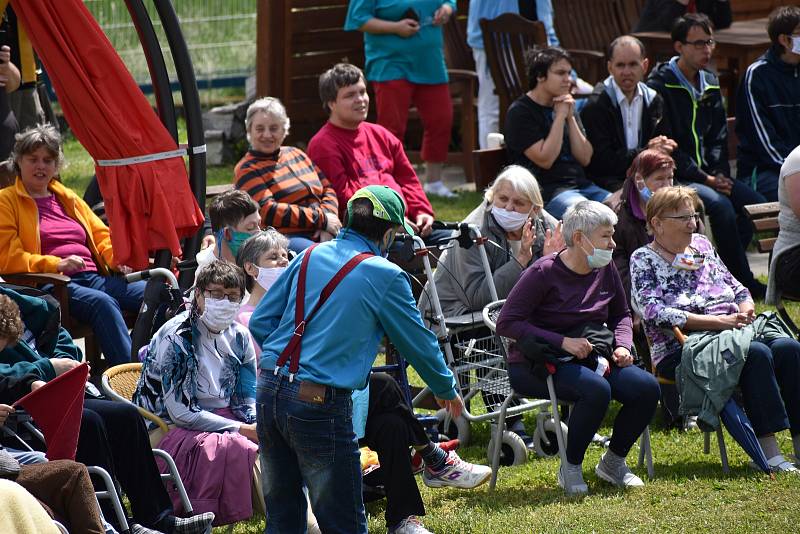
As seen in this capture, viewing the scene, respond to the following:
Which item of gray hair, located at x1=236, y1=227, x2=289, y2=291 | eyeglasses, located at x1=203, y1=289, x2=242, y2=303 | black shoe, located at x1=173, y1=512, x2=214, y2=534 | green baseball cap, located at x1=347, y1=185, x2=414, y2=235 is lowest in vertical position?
black shoe, located at x1=173, y1=512, x2=214, y2=534

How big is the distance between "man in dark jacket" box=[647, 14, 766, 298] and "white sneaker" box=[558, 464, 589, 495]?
3.43 metres

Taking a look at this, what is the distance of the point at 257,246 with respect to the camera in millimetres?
6621

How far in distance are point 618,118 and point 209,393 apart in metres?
4.23

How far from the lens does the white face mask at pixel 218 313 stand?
5922mm

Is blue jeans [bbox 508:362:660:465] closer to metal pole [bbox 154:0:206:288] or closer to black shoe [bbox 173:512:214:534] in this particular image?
black shoe [bbox 173:512:214:534]

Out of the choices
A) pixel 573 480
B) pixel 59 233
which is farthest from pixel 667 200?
pixel 59 233

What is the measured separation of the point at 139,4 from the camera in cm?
755

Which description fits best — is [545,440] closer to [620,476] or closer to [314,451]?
[620,476]

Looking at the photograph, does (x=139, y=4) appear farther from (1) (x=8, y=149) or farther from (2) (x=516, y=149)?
(2) (x=516, y=149)

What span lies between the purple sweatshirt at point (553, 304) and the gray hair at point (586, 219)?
0.15 metres

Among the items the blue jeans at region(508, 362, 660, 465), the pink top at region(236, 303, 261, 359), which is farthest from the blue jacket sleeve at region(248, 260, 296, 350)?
the blue jeans at region(508, 362, 660, 465)

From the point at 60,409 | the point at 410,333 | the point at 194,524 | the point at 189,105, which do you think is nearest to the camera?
the point at 410,333

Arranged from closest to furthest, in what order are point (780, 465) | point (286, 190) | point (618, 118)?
point (780, 465)
point (286, 190)
point (618, 118)

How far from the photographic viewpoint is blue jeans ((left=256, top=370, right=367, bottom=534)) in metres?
4.96
